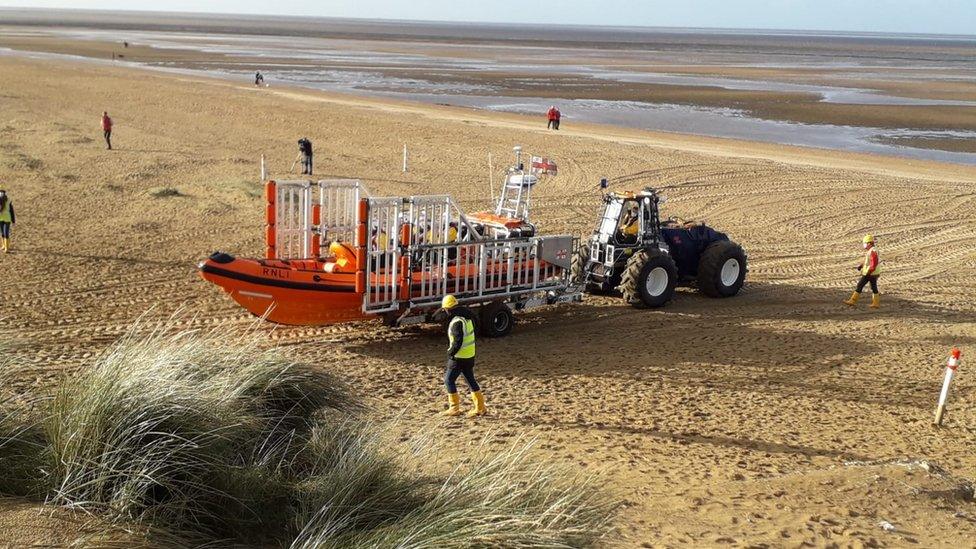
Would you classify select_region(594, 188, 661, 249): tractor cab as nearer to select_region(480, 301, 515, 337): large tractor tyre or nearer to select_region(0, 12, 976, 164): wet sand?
select_region(480, 301, 515, 337): large tractor tyre

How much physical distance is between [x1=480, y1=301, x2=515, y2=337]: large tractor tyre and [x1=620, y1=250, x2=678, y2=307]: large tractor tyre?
2.22 metres

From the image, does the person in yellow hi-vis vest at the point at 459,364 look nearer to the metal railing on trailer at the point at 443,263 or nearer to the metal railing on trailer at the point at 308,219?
the metal railing on trailer at the point at 443,263

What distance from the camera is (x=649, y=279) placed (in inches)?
591

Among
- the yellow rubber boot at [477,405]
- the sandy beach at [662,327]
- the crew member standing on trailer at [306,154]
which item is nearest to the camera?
the sandy beach at [662,327]

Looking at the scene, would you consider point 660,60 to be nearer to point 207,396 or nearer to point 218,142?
point 218,142

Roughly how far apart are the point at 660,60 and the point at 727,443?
92738 mm

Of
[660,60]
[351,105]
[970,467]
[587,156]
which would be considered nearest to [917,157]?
[587,156]

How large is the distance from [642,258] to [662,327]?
4.03 ft

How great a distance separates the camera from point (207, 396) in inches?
263

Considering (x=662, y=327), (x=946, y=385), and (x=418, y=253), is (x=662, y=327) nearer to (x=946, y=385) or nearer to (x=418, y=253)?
(x=418, y=253)

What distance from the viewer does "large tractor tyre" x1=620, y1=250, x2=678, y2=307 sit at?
1474 centimetres

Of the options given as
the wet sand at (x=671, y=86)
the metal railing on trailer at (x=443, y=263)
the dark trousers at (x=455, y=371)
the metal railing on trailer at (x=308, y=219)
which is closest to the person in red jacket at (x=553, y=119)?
the wet sand at (x=671, y=86)

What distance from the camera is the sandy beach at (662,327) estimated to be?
8.16m

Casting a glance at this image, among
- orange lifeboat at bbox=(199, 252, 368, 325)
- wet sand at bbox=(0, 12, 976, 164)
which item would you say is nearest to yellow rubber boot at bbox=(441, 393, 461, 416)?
orange lifeboat at bbox=(199, 252, 368, 325)
